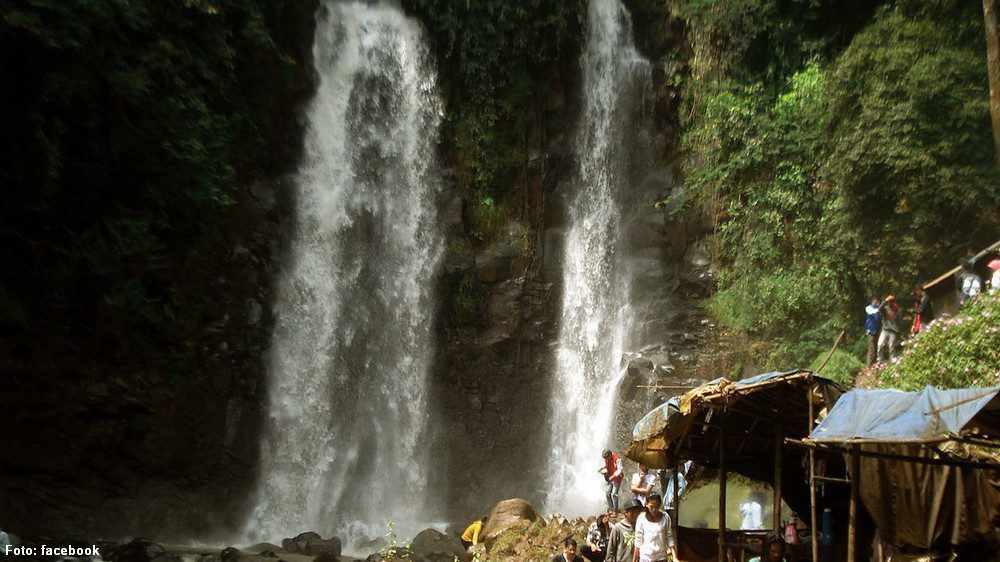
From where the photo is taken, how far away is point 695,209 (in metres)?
17.3

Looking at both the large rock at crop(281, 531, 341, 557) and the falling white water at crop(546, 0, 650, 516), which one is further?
the falling white water at crop(546, 0, 650, 516)

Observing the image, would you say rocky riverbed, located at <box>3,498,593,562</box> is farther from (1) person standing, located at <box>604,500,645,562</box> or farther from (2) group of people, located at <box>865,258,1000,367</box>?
(2) group of people, located at <box>865,258,1000,367</box>

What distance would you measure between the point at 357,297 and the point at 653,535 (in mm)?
12725

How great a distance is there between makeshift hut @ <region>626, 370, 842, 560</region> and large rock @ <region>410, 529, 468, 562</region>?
17.0 ft

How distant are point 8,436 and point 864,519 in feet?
47.1

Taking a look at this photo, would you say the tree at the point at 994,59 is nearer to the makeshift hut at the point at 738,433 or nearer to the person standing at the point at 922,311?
the person standing at the point at 922,311

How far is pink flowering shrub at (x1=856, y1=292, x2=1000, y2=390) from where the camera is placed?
31.1 feet

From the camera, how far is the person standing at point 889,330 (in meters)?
12.4

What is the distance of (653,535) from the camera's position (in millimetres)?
7055

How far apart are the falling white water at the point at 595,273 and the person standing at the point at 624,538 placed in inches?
322

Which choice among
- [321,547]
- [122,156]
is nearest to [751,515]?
[321,547]

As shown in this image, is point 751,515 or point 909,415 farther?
point 751,515

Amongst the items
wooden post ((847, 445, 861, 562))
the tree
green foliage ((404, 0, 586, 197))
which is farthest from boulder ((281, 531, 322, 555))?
the tree

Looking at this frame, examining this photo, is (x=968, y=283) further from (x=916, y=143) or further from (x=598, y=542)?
(x=598, y=542)
